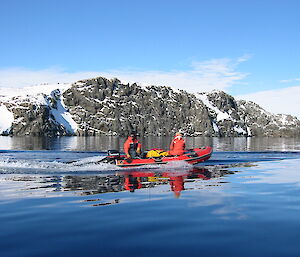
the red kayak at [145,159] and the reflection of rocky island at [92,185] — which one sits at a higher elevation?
the red kayak at [145,159]

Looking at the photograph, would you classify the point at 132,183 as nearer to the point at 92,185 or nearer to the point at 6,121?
the point at 92,185

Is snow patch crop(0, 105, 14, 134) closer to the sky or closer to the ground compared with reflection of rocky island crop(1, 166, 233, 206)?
closer to the sky

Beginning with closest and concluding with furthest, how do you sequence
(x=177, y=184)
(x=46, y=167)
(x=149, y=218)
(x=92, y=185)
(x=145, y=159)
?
(x=149, y=218) < (x=92, y=185) < (x=177, y=184) < (x=46, y=167) < (x=145, y=159)

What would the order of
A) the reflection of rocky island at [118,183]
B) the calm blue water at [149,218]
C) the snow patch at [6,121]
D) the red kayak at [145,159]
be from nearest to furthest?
the calm blue water at [149,218]
the reflection of rocky island at [118,183]
the red kayak at [145,159]
the snow patch at [6,121]

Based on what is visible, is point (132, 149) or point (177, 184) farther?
point (132, 149)

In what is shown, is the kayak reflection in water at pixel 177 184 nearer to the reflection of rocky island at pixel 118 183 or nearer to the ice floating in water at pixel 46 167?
the reflection of rocky island at pixel 118 183

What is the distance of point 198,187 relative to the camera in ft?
46.5

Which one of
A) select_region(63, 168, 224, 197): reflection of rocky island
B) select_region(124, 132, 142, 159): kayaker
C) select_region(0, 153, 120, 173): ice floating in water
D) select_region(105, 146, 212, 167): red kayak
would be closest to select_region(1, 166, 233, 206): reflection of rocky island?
select_region(63, 168, 224, 197): reflection of rocky island

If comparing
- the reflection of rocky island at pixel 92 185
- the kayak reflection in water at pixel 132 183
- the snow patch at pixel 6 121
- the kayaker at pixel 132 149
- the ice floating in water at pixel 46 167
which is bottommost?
the kayak reflection in water at pixel 132 183

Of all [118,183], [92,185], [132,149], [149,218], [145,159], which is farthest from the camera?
[132,149]

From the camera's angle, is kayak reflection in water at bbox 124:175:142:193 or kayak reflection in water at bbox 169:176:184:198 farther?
kayak reflection in water at bbox 124:175:142:193

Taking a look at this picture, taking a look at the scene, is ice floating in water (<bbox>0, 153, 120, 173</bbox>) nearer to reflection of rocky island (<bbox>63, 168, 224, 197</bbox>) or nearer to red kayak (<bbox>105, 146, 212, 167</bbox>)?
red kayak (<bbox>105, 146, 212, 167</bbox>)

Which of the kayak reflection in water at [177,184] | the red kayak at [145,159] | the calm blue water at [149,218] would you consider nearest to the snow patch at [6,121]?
the red kayak at [145,159]

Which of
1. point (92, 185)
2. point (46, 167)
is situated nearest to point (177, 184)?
point (92, 185)
